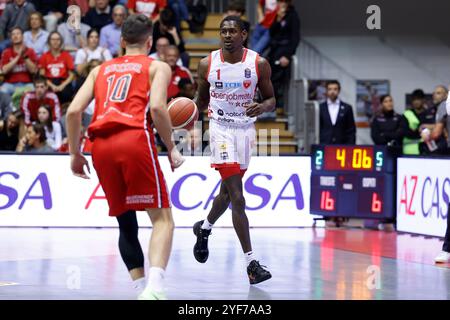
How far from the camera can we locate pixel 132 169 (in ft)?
24.7

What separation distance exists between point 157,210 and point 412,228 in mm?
8495

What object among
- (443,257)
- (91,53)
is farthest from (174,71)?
(443,257)

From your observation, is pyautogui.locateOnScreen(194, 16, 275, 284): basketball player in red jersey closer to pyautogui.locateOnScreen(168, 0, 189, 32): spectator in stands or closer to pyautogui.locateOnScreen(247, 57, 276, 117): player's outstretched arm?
pyautogui.locateOnScreen(247, 57, 276, 117): player's outstretched arm

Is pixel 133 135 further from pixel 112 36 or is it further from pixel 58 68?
pixel 112 36

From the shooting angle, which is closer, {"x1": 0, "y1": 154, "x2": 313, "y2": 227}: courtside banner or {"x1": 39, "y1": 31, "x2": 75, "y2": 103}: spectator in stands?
{"x1": 0, "y1": 154, "x2": 313, "y2": 227}: courtside banner

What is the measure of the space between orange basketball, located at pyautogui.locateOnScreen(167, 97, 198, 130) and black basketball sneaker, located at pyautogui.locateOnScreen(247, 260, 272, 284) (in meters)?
1.43

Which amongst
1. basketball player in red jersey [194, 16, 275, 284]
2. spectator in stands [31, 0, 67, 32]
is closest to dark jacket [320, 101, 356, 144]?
spectator in stands [31, 0, 67, 32]

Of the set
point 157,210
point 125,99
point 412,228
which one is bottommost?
point 412,228

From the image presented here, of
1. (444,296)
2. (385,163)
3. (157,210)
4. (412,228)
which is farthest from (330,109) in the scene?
(157,210)

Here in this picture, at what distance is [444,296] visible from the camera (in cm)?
910

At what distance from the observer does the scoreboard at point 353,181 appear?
1611 centimetres

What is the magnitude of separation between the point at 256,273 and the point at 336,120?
27.1ft

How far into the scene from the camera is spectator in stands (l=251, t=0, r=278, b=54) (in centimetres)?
1966

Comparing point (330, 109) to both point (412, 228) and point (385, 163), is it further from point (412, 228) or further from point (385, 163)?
point (412, 228)
